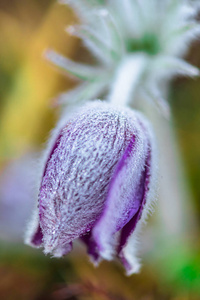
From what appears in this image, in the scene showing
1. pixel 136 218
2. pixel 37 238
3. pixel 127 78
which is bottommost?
pixel 37 238

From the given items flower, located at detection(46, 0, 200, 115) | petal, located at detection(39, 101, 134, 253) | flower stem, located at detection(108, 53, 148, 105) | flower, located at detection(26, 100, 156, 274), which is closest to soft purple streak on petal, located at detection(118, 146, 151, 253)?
flower, located at detection(26, 100, 156, 274)

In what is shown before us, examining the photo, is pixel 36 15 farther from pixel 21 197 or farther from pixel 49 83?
pixel 21 197

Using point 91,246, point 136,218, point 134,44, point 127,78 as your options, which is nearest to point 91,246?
point 91,246

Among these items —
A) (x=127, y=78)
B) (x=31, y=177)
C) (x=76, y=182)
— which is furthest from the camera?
(x=31, y=177)

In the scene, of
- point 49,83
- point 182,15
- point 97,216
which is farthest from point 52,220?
point 49,83

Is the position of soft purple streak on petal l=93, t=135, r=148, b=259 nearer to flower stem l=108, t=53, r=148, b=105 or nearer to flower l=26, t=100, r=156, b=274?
flower l=26, t=100, r=156, b=274

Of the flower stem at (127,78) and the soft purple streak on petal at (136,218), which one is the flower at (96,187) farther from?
the flower stem at (127,78)

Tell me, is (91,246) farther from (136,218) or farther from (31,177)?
(31,177)
